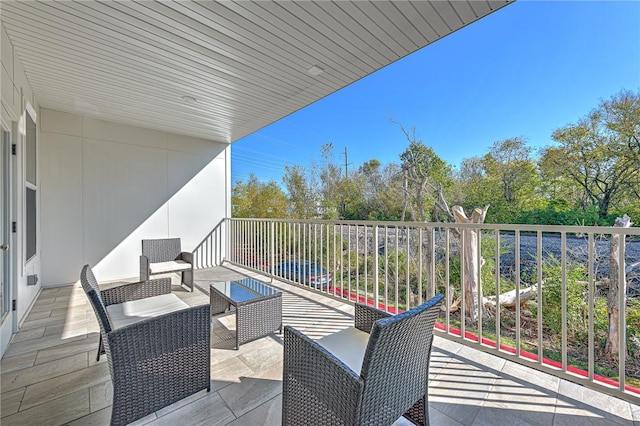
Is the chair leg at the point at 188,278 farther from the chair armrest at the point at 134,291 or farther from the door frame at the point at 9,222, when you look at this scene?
the door frame at the point at 9,222

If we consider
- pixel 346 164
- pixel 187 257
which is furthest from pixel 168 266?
pixel 346 164

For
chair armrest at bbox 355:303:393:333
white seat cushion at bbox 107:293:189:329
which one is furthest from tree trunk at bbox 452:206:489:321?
white seat cushion at bbox 107:293:189:329

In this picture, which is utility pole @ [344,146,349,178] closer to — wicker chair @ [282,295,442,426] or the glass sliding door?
the glass sliding door

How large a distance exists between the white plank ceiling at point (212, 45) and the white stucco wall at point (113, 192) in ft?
2.26

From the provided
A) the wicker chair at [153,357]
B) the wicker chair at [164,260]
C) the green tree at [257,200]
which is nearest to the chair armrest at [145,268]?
the wicker chair at [164,260]

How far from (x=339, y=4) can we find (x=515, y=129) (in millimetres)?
8836

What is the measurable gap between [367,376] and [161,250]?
14.5ft

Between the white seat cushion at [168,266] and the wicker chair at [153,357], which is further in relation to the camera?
the white seat cushion at [168,266]

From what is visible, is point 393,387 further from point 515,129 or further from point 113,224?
point 515,129

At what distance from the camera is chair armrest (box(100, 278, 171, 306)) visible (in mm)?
2284

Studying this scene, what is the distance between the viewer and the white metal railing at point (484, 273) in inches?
94.0

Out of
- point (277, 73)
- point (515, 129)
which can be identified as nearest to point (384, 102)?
point (515, 129)

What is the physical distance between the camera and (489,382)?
187 cm

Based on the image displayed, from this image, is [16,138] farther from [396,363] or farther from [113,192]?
[396,363]
